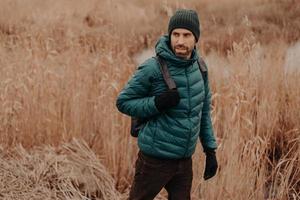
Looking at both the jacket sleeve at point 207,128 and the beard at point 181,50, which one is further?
the jacket sleeve at point 207,128

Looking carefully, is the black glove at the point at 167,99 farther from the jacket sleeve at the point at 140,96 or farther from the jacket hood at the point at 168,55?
the jacket hood at the point at 168,55

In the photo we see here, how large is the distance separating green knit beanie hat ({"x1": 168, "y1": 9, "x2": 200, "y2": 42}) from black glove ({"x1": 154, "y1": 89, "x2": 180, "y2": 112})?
26 cm

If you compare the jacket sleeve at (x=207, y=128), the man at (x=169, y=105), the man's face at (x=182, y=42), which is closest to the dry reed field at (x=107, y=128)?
the jacket sleeve at (x=207, y=128)

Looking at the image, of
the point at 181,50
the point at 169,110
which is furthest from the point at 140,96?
the point at 181,50

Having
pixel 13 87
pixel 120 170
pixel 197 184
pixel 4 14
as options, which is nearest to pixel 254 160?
pixel 197 184

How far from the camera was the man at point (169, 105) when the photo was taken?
7.65ft

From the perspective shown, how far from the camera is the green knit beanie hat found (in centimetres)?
233

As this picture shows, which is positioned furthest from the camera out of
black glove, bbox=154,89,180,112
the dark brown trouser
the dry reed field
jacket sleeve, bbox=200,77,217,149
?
the dry reed field

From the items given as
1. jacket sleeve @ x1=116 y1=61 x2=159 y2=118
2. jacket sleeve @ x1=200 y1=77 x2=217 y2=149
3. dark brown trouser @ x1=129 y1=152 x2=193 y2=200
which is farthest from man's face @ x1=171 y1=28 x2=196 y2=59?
dark brown trouser @ x1=129 y1=152 x2=193 y2=200

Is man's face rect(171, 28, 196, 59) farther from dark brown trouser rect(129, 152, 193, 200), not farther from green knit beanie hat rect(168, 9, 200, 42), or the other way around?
dark brown trouser rect(129, 152, 193, 200)

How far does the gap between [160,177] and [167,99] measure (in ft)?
1.21

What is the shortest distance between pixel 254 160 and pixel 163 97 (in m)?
1.05

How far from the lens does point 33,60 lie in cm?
413

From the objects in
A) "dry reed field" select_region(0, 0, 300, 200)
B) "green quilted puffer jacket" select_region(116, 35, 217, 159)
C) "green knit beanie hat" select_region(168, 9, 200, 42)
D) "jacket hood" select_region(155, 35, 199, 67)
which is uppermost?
"green knit beanie hat" select_region(168, 9, 200, 42)
